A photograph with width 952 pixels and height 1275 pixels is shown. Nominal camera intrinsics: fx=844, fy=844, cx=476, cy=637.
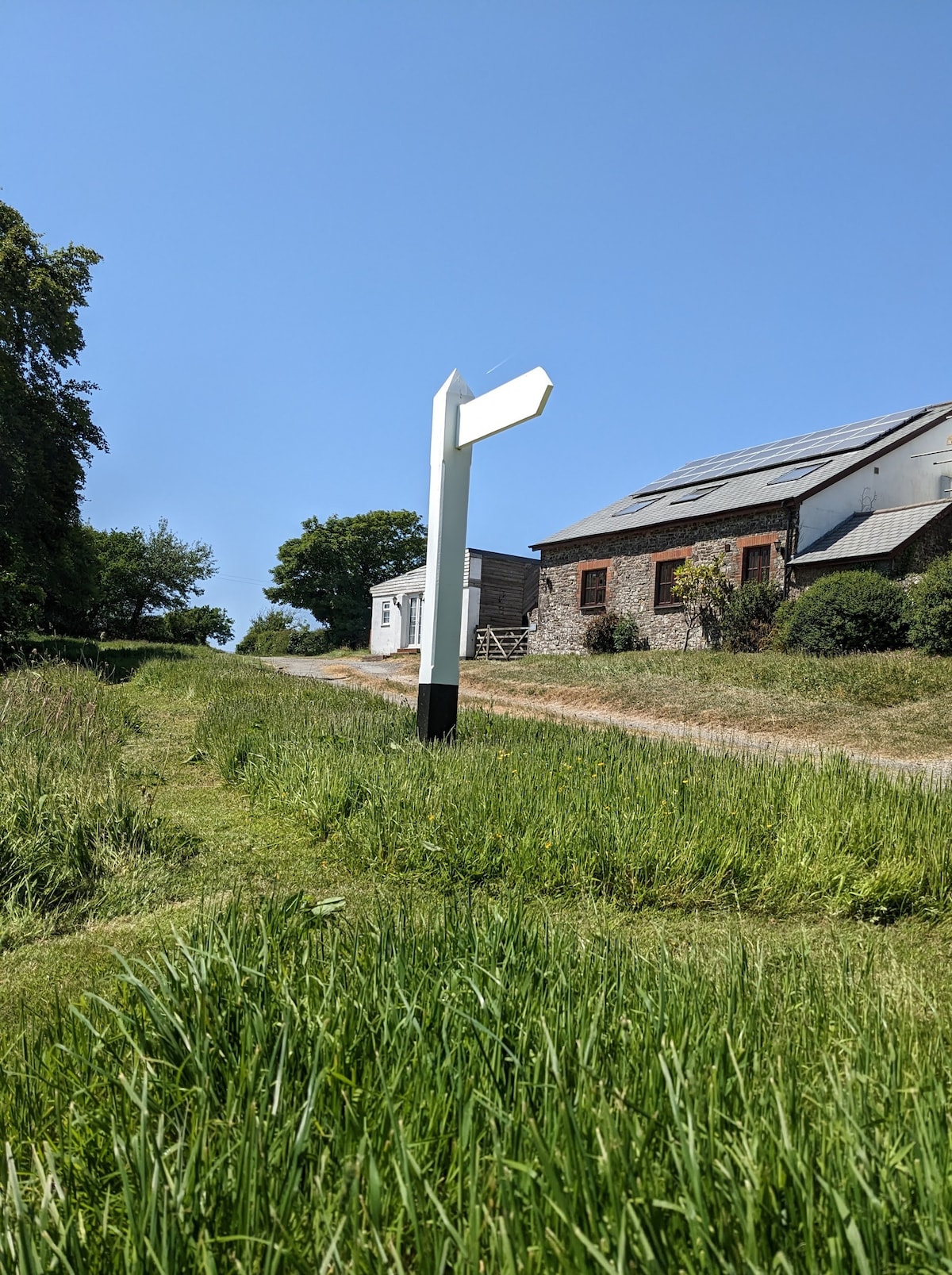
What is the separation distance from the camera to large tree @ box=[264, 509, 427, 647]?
49884 mm

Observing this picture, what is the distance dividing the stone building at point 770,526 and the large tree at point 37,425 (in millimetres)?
13734

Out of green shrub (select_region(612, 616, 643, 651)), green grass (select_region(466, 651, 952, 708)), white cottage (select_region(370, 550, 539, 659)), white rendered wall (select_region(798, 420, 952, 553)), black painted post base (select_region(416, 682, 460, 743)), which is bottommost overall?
black painted post base (select_region(416, 682, 460, 743))

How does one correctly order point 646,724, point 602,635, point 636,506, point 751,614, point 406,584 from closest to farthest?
point 646,724 < point 751,614 < point 602,635 < point 636,506 < point 406,584

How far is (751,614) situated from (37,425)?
1755 centimetres

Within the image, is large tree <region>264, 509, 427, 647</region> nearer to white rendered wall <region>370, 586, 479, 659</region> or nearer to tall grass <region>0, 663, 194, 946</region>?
white rendered wall <region>370, 586, 479, 659</region>

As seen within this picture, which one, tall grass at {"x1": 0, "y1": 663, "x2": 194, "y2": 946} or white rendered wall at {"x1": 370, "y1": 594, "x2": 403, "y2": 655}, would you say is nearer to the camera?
tall grass at {"x1": 0, "y1": 663, "x2": 194, "y2": 946}

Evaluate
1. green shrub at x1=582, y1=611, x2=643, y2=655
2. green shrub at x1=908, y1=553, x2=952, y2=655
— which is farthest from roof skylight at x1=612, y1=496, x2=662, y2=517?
green shrub at x1=908, y1=553, x2=952, y2=655

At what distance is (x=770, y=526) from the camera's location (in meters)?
20.9

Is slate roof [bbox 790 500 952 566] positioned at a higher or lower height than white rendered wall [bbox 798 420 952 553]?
lower

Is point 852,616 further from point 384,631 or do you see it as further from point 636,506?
point 384,631

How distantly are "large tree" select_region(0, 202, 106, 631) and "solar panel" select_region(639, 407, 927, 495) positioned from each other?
675 inches

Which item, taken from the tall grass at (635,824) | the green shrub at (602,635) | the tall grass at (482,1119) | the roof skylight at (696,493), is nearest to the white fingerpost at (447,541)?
the tall grass at (635,824)

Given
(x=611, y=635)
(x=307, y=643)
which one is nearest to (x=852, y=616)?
(x=611, y=635)

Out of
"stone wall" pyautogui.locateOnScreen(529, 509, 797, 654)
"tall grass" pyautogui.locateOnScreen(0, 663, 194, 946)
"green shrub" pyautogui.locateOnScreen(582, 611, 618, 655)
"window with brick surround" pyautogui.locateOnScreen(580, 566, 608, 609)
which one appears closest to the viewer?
"tall grass" pyautogui.locateOnScreen(0, 663, 194, 946)
